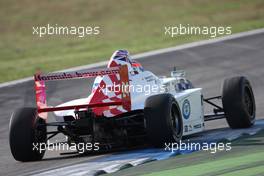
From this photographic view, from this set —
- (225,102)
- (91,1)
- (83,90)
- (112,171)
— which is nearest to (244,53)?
(83,90)

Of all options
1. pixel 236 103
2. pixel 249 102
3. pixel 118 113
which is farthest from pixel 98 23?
pixel 118 113

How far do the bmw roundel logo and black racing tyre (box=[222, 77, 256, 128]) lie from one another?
0.58 m

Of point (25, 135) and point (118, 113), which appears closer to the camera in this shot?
point (25, 135)

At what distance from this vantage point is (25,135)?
12.9 meters

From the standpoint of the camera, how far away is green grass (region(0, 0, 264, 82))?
28.4 m

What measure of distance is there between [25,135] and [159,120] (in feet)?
6.64

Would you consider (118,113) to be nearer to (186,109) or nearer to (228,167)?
(186,109)

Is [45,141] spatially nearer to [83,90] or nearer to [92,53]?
[83,90]

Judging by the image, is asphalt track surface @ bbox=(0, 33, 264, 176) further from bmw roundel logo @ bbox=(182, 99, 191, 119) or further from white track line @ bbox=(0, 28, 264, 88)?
bmw roundel logo @ bbox=(182, 99, 191, 119)

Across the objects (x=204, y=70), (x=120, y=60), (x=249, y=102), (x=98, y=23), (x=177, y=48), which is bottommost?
(x=249, y=102)

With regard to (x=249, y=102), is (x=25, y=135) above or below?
below

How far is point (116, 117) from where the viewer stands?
13.1m

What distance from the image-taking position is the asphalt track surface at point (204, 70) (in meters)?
19.7

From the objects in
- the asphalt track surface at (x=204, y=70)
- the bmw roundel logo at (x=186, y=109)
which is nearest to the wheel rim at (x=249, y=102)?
the bmw roundel logo at (x=186, y=109)
